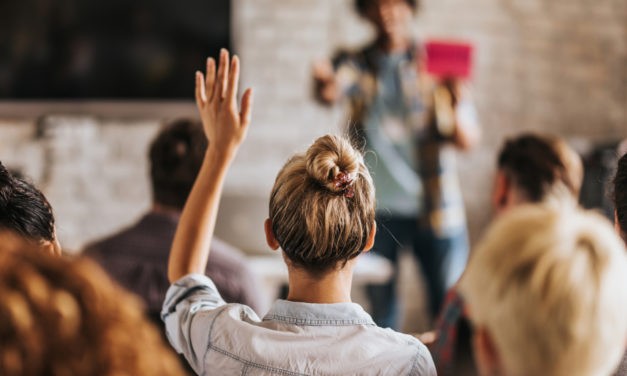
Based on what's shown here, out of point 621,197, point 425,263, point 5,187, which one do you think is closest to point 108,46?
→ point 425,263

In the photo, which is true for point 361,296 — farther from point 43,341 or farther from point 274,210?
point 43,341

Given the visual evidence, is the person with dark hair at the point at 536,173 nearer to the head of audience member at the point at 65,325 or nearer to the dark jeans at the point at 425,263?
the dark jeans at the point at 425,263

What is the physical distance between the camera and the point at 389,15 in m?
2.77

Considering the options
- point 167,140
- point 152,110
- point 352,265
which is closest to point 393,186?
point 167,140

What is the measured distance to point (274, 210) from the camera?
1144mm

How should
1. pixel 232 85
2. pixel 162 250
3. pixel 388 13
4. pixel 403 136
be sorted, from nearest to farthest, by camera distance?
1. pixel 232 85
2. pixel 162 250
3. pixel 388 13
4. pixel 403 136

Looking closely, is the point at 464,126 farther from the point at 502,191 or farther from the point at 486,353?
the point at 486,353

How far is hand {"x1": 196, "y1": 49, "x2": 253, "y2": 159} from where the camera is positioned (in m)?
1.29

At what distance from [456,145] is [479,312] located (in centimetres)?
219

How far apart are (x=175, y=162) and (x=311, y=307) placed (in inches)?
36.4

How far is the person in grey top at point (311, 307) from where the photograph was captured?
1061 millimetres

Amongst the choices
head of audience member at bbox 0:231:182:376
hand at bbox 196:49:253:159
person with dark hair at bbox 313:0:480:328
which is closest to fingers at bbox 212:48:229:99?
hand at bbox 196:49:253:159

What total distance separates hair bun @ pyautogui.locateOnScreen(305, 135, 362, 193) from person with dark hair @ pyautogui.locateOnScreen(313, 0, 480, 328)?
1586mm

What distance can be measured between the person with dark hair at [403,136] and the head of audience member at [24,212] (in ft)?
5.53
